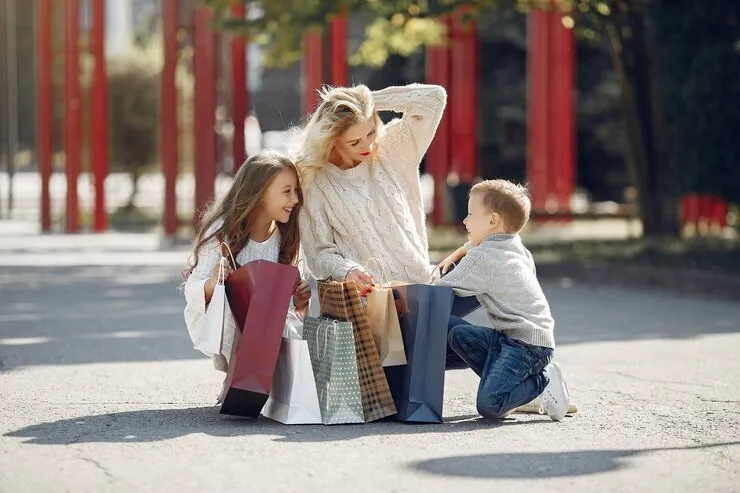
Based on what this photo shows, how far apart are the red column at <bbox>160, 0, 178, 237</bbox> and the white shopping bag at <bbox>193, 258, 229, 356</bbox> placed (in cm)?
1602

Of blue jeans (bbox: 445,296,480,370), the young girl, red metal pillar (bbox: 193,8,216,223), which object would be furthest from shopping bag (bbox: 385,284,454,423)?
red metal pillar (bbox: 193,8,216,223)

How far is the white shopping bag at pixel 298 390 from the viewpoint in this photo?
21.1ft

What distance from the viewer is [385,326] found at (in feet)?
21.7

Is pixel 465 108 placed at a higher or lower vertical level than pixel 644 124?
higher

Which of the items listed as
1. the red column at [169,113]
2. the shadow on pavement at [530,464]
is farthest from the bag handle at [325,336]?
the red column at [169,113]

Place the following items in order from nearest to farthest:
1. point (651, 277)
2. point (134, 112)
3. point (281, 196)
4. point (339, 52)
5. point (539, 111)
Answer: point (281, 196)
point (651, 277)
point (339, 52)
point (539, 111)
point (134, 112)

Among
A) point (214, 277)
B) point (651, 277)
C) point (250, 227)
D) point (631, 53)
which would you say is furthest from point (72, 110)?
point (214, 277)

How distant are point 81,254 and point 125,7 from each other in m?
64.0

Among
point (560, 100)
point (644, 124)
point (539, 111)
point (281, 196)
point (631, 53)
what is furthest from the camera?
point (560, 100)

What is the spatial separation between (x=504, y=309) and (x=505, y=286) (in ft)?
0.37

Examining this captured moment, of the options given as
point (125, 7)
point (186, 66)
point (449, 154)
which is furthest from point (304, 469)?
point (125, 7)

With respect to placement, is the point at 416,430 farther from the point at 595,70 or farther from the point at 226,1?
the point at 595,70

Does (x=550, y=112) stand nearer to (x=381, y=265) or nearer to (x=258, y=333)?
(x=381, y=265)

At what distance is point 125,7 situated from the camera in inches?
3204
